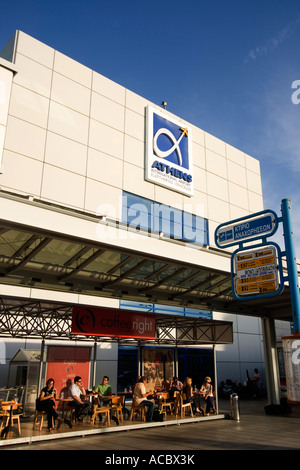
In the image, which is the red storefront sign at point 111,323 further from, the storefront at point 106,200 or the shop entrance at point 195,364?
the shop entrance at point 195,364

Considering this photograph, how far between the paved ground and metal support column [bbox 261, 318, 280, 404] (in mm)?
3633

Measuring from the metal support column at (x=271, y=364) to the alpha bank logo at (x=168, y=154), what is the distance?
6822mm

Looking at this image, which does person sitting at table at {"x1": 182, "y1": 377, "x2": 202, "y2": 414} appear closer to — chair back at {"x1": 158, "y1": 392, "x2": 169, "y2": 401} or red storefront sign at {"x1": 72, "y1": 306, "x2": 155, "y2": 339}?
chair back at {"x1": 158, "y1": 392, "x2": 169, "y2": 401}

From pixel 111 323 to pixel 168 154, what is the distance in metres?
7.95

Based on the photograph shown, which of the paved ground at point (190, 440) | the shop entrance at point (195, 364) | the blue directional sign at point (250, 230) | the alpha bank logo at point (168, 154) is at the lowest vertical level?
the paved ground at point (190, 440)

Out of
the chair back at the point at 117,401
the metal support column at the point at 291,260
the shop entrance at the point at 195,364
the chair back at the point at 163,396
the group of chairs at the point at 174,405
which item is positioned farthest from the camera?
the shop entrance at the point at 195,364

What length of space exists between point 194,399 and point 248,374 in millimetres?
15511

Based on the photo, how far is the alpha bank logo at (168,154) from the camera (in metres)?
16.2

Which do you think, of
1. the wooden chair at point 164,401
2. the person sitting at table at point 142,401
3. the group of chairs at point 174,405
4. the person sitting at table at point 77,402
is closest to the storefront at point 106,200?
the person sitting at table at point 142,401

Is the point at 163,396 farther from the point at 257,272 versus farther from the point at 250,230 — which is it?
the point at 250,230

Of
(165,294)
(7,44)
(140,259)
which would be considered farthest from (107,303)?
(7,44)

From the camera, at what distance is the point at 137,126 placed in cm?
1608

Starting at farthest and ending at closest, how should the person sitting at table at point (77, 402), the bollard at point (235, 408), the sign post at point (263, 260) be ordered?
the bollard at point (235, 408) < the person sitting at table at point (77, 402) < the sign post at point (263, 260)

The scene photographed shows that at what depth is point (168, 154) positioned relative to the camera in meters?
16.8
